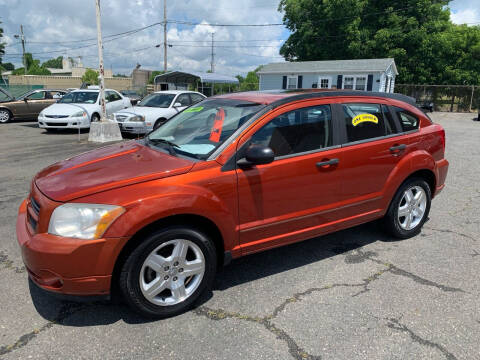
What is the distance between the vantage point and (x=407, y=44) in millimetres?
35188

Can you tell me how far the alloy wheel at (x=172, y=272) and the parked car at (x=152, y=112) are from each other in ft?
30.4

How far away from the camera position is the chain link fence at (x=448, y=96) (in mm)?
31344

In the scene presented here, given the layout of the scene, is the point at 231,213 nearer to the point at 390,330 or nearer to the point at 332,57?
the point at 390,330

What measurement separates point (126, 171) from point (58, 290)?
37.9 inches

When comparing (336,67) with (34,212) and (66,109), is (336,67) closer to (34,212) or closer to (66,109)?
(66,109)

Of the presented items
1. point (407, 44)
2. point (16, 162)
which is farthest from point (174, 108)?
point (407, 44)

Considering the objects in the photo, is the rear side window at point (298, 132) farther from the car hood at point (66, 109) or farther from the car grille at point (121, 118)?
the car hood at point (66, 109)

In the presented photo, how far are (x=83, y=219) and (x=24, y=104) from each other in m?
17.2

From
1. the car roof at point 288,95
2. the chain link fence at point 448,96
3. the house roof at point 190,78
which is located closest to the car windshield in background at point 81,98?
the car roof at point 288,95

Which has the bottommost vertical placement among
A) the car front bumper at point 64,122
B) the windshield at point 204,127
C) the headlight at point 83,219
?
the car front bumper at point 64,122

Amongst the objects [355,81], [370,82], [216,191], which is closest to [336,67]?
[355,81]

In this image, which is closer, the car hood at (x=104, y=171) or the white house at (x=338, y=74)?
the car hood at (x=104, y=171)

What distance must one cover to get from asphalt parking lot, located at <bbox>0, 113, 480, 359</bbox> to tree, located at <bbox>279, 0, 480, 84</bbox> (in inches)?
1387

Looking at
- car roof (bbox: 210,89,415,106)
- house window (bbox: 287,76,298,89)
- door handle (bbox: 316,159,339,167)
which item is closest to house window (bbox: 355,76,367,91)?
house window (bbox: 287,76,298,89)
